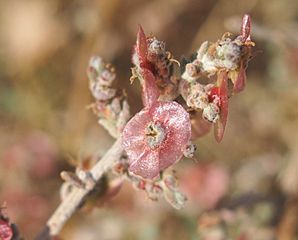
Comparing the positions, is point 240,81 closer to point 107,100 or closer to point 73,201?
point 107,100

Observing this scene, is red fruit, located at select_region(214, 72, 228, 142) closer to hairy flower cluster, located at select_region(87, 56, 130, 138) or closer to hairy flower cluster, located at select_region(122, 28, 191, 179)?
hairy flower cluster, located at select_region(122, 28, 191, 179)

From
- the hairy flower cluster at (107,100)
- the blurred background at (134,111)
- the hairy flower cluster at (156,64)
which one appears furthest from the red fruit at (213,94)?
the blurred background at (134,111)

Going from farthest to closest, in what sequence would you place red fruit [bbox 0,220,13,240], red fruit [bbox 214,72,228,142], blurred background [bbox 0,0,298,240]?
blurred background [bbox 0,0,298,240] < red fruit [bbox 0,220,13,240] < red fruit [bbox 214,72,228,142]

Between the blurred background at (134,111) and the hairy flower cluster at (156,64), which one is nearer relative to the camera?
the hairy flower cluster at (156,64)

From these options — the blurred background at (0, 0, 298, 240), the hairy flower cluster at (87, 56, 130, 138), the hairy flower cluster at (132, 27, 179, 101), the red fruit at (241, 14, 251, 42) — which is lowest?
the red fruit at (241, 14, 251, 42)

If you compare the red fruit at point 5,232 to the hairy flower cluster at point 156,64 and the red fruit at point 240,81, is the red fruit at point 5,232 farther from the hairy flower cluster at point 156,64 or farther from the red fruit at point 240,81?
the red fruit at point 240,81

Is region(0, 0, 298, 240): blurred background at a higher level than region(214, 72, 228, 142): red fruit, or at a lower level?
higher

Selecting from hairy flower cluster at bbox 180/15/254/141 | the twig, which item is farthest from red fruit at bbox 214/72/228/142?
the twig

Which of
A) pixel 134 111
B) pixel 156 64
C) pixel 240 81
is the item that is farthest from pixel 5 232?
pixel 134 111

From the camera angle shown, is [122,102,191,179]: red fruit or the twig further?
the twig

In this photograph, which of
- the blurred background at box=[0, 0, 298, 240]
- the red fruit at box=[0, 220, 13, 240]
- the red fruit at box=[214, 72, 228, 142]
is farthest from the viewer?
the blurred background at box=[0, 0, 298, 240]
